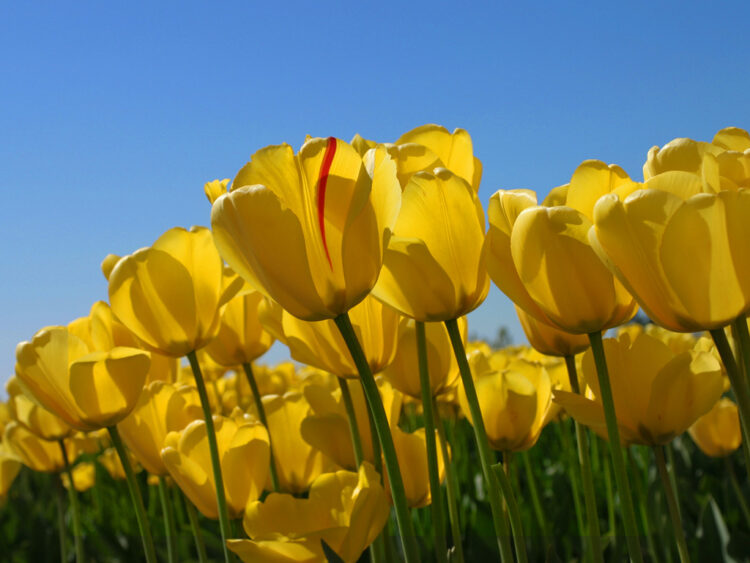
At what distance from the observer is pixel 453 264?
101 centimetres

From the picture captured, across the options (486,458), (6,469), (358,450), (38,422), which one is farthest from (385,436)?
(6,469)

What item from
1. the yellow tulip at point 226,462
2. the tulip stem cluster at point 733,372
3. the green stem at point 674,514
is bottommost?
the green stem at point 674,514

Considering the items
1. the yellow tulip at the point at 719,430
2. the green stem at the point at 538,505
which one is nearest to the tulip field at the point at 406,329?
the green stem at the point at 538,505

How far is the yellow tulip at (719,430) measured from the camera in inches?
94.4

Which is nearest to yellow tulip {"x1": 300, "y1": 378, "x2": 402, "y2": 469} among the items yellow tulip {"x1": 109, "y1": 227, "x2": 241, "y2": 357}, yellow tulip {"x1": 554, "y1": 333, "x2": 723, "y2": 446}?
yellow tulip {"x1": 109, "y1": 227, "x2": 241, "y2": 357}

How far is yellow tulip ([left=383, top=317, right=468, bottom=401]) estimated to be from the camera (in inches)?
56.7

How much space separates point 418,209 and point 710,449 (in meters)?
1.90

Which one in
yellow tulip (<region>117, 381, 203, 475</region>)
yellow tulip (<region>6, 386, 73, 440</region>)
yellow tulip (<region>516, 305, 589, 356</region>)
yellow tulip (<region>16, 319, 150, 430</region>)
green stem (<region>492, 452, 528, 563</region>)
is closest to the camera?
green stem (<region>492, 452, 528, 563</region>)

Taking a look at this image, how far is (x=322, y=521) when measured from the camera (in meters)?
1.17

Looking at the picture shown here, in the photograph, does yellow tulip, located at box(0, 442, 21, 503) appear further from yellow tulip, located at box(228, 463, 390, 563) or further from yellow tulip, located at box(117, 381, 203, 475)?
yellow tulip, located at box(228, 463, 390, 563)

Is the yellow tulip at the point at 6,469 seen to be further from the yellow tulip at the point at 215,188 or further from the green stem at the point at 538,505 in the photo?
the yellow tulip at the point at 215,188

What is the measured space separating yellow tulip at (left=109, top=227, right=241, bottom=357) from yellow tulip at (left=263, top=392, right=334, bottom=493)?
0.95ft

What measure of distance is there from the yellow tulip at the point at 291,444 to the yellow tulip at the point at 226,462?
0.21 meters

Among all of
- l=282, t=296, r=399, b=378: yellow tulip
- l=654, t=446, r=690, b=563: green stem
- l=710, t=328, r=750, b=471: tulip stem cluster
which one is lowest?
l=654, t=446, r=690, b=563: green stem
